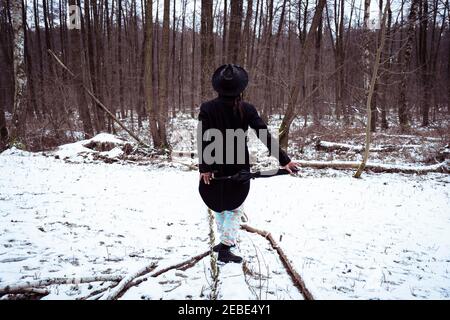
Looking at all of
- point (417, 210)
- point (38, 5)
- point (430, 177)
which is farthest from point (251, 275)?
point (38, 5)

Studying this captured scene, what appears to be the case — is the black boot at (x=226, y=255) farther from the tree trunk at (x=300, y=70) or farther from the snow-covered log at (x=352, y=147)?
the snow-covered log at (x=352, y=147)

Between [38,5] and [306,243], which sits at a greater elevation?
[38,5]

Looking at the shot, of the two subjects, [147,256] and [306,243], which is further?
[306,243]

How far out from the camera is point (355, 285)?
3.58m

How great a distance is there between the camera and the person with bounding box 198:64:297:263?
3.32 metres

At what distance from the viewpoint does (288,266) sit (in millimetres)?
3715

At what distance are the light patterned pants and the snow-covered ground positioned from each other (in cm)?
37

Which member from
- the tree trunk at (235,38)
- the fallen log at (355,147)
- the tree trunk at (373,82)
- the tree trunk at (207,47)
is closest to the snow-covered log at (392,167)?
the tree trunk at (373,82)

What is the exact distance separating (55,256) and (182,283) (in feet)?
5.83

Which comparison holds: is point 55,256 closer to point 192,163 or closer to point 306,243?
point 306,243

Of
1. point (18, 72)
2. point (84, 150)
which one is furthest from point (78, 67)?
point (84, 150)

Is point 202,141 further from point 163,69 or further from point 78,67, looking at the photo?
point 78,67

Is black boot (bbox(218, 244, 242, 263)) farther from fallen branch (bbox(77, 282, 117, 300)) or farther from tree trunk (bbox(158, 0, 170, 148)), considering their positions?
tree trunk (bbox(158, 0, 170, 148))

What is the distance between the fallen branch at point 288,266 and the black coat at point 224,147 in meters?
1.05
